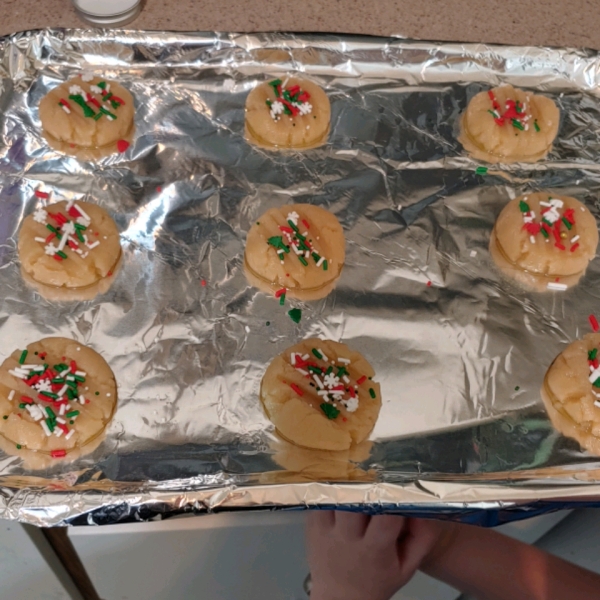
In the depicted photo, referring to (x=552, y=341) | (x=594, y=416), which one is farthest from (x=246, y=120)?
(x=594, y=416)

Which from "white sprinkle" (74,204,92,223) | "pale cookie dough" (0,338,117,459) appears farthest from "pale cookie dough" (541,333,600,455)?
"white sprinkle" (74,204,92,223)

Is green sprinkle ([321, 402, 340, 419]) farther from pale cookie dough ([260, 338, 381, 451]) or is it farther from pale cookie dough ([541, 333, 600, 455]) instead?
pale cookie dough ([541, 333, 600, 455])

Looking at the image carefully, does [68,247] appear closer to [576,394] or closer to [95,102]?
[95,102]

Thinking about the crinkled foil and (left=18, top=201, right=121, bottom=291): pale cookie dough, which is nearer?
the crinkled foil

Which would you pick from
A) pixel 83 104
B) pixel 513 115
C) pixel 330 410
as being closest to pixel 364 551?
pixel 330 410

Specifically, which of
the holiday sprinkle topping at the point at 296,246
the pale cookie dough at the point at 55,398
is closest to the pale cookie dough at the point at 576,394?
the holiday sprinkle topping at the point at 296,246

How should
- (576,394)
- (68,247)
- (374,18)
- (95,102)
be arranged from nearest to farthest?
(576,394) → (68,247) → (95,102) → (374,18)
